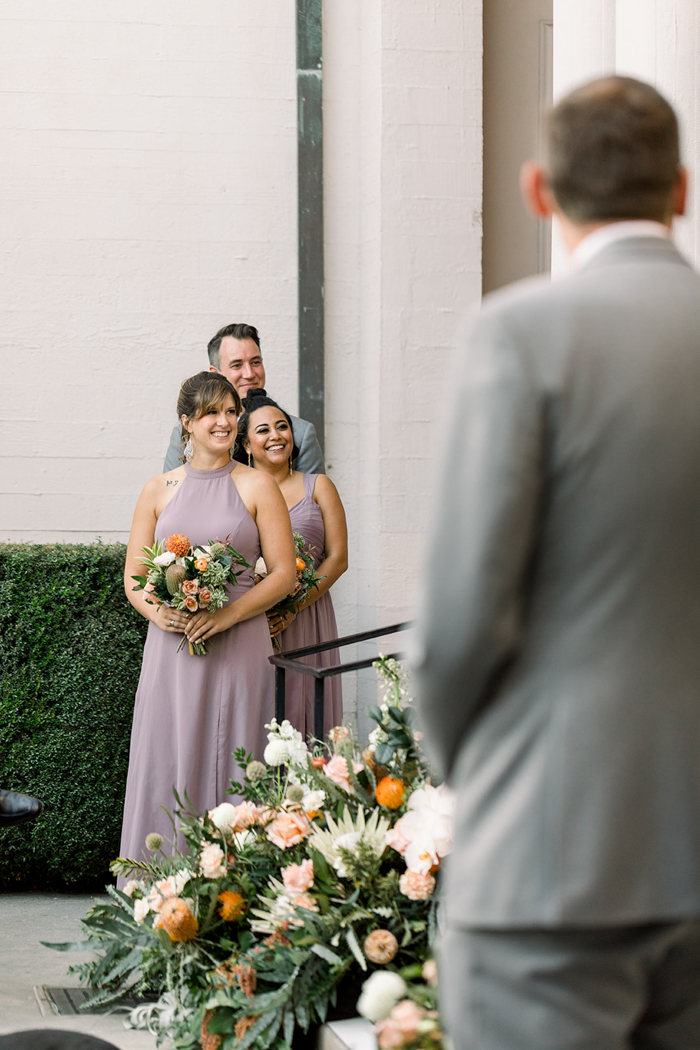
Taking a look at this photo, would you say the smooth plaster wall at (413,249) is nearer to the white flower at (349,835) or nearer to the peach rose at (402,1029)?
the white flower at (349,835)

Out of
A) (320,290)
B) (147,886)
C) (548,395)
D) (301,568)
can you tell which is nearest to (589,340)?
(548,395)

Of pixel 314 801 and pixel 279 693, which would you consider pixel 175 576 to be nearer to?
pixel 279 693

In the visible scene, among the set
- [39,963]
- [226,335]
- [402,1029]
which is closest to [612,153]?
[402,1029]

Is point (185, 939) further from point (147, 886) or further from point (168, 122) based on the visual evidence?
point (168, 122)

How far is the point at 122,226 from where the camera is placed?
→ 6781mm

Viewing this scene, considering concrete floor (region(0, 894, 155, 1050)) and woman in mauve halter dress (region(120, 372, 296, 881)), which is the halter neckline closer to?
woman in mauve halter dress (region(120, 372, 296, 881))

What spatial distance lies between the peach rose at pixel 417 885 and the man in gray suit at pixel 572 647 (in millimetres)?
1581

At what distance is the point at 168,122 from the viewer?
22.4 ft

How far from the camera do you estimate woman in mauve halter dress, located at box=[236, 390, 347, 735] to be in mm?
5363

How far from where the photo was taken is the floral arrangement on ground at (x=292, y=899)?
3.06 meters

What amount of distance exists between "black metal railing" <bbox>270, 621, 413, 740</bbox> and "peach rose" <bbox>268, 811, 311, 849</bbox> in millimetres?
568

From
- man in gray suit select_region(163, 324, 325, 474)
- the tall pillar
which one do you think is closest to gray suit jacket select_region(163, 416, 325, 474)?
man in gray suit select_region(163, 324, 325, 474)

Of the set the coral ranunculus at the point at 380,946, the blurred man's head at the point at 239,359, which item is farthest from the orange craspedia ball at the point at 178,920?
the blurred man's head at the point at 239,359

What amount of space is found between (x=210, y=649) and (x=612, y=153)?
11.9 feet
